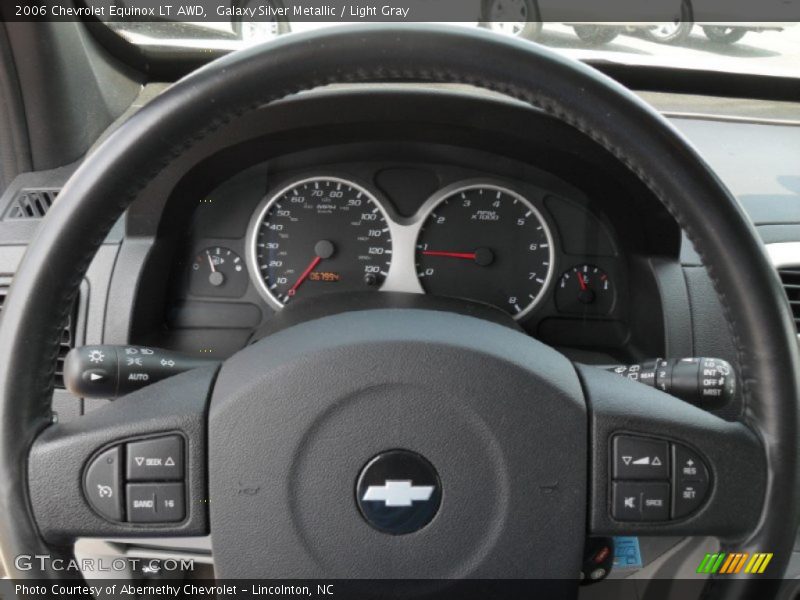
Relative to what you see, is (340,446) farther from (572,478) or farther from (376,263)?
(376,263)

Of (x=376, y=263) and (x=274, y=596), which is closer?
(x=274, y=596)

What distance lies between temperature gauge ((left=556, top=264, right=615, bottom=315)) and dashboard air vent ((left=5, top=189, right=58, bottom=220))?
1.32 metres

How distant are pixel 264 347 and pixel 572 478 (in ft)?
1.52

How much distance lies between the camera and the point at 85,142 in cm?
251

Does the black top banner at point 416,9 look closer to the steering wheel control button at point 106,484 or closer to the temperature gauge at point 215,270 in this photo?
the temperature gauge at point 215,270

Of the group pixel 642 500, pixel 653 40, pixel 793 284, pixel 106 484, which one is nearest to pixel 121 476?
pixel 106 484

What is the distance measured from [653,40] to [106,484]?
1948 millimetres

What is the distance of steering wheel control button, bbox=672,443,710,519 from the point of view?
1.20m

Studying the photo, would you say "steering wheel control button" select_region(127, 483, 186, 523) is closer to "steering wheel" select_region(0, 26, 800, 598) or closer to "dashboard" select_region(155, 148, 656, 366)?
"steering wheel" select_region(0, 26, 800, 598)

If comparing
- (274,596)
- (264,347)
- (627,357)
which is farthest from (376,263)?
(274,596)

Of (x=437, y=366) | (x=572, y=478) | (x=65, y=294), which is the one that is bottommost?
(x=572, y=478)

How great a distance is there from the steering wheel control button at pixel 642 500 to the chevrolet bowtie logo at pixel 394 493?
10.6 inches

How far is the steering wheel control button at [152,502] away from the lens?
3.90 feet

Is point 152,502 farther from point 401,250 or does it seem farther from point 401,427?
point 401,250
